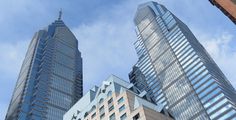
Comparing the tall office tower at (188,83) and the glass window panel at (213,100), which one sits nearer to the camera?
the tall office tower at (188,83)

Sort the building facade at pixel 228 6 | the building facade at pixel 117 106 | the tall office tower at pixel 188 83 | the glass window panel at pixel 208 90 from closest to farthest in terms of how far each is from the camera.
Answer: the building facade at pixel 228 6
the building facade at pixel 117 106
the tall office tower at pixel 188 83
the glass window panel at pixel 208 90

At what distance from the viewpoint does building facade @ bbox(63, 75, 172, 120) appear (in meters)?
60.2

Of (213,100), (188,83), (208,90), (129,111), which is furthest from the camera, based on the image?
(188,83)

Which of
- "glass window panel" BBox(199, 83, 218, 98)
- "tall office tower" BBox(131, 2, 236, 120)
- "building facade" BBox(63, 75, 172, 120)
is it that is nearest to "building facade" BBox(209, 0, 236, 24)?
"building facade" BBox(63, 75, 172, 120)

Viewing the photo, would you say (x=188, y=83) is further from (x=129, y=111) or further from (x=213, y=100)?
(x=129, y=111)

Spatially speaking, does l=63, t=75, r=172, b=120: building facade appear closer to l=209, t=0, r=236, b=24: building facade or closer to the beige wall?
the beige wall

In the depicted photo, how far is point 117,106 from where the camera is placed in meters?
65.4

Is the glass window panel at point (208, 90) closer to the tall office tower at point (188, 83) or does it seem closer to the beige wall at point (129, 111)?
the tall office tower at point (188, 83)

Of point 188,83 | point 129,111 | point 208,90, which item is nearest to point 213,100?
point 208,90

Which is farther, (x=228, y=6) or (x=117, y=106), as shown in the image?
(x=117, y=106)

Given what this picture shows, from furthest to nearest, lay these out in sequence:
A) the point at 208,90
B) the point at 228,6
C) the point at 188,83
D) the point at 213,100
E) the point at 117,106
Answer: the point at 188,83, the point at 208,90, the point at 213,100, the point at 117,106, the point at 228,6

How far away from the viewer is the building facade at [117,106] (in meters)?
60.2

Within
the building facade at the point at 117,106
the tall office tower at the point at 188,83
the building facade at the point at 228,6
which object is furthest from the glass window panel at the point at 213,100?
the building facade at the point at 228,6

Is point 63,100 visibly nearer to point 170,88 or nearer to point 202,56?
point 170,88
